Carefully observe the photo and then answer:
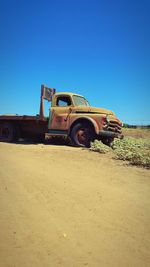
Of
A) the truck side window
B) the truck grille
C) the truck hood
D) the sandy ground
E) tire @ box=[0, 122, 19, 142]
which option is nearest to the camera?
the sandy ground

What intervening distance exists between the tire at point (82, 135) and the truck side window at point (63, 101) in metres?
1.32

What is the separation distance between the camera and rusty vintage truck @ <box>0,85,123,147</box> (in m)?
9.43

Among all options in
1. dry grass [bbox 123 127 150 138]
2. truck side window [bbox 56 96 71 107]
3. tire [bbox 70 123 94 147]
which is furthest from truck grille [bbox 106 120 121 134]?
dry grass [bbox 123 127 150 138]

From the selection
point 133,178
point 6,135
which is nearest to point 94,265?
point 133,178

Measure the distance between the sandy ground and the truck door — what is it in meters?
4.51

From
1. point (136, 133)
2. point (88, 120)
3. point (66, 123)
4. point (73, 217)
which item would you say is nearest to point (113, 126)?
point (88, 120)

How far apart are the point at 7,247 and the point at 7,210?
2.71 ft

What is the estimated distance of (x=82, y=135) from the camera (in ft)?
31.1

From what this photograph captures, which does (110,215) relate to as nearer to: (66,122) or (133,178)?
(133,178)

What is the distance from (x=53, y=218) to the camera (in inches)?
126

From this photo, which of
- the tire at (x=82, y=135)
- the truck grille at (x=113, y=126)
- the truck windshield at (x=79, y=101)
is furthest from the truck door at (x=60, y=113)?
the truck grille at (x=113, y=126)

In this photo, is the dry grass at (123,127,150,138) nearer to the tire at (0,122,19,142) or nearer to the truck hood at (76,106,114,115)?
the truck hood at (76,106,114,115)

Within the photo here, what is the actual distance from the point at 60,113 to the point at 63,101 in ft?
2.31

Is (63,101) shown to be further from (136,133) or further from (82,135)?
(136,133)
